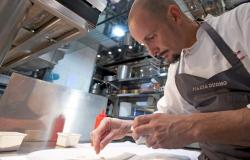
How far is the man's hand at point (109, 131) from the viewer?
1.02 m

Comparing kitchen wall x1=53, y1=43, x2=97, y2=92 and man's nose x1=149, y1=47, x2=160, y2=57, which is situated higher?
kitchen wall x1=53, y1=43, x2=97, y2=92

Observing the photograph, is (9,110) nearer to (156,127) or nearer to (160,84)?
(156,127)

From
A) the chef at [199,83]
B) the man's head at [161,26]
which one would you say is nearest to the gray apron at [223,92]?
the chef at [199,83]

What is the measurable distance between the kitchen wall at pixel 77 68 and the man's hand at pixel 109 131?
3.29 meters

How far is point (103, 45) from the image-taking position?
4.76m

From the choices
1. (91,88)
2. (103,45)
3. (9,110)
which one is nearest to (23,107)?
(9,110)

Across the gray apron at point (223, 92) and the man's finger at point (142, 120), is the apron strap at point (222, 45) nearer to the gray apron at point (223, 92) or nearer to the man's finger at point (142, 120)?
the gray apron at point (223, 92)

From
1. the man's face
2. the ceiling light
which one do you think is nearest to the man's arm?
the man's face

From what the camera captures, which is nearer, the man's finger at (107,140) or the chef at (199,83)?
the chef at (199,83)

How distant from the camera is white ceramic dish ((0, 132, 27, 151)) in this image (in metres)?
0.86

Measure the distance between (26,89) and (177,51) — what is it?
1032 mm

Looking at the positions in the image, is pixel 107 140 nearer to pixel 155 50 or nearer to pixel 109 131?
pixel 109 131

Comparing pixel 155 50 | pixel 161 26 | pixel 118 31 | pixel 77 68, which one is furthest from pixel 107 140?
pixel 77 68

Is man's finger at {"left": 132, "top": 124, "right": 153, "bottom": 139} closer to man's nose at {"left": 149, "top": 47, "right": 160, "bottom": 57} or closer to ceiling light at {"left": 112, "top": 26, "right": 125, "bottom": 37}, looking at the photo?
man's nose at {"left": 149, "top": 47, "right": 160, "bottom": 57}
